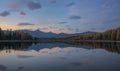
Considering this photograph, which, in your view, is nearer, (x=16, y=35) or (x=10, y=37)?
(x=10, y=37)

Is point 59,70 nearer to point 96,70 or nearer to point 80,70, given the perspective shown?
point 80,70

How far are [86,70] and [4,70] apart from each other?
825 cm

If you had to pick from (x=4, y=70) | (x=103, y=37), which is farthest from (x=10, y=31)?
(x=4, y=70)

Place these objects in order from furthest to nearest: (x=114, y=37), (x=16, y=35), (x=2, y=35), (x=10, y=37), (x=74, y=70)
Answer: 1. (x=16, y=35)
2. (x=10, y=37)
3. (x=2, y=35)
4. (x=114, y=37)
5. (x=74, y=70)

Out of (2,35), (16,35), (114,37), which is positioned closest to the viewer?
(114,37)

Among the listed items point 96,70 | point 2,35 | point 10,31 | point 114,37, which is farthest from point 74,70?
point 10,31

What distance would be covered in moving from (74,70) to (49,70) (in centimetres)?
255

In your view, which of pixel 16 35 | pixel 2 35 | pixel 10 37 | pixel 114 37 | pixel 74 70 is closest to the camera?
pixel 74 70

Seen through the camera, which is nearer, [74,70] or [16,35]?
[74,70]

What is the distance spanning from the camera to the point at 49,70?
2142 centimetres

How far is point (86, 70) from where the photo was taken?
69.8ft

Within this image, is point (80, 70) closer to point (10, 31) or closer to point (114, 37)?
point (114, 37)

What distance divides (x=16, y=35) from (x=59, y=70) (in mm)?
180619

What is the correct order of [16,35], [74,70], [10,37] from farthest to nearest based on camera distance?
[16,35] < [10,37] < [74,70]
